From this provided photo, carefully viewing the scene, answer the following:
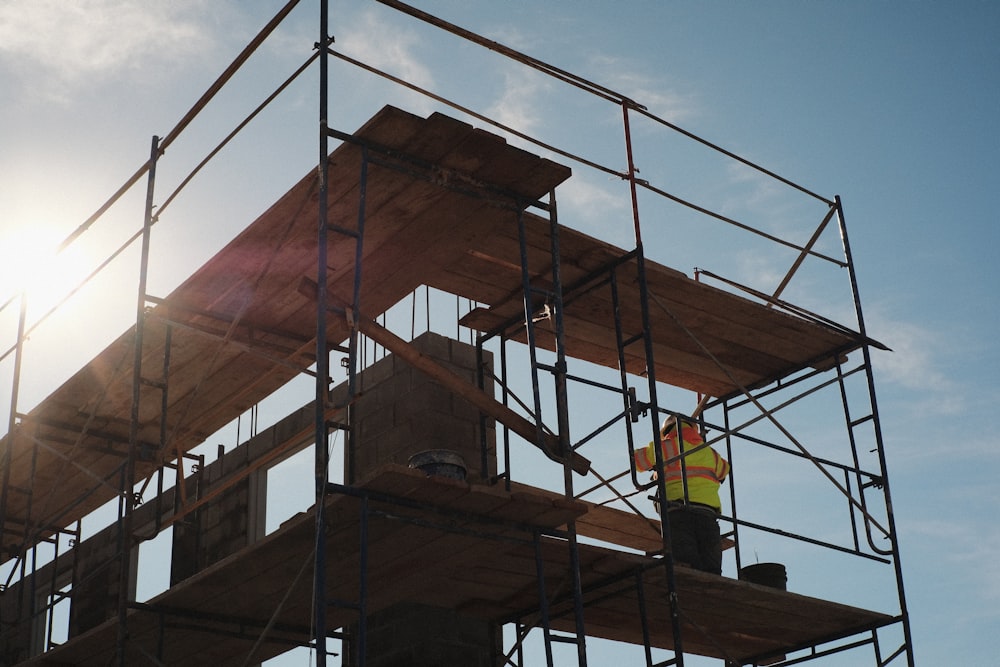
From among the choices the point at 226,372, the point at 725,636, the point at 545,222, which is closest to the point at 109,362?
the point at 226,372

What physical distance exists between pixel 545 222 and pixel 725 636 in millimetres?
4498

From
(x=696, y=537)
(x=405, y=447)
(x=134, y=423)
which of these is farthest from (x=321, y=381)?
(x=696, y=537)

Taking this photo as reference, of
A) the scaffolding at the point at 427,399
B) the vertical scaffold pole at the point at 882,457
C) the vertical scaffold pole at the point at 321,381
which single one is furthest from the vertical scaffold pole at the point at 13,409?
the vertical scaffold pole at the point at 882,457

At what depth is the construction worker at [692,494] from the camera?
1119cm

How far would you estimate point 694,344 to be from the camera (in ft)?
40.4

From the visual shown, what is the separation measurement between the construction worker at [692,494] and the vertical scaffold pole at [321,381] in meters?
3.55

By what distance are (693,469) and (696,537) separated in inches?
24.1

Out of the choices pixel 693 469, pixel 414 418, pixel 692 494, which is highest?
pixel 414 418

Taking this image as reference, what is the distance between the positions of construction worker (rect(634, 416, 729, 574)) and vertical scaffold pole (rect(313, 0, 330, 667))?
3555mm

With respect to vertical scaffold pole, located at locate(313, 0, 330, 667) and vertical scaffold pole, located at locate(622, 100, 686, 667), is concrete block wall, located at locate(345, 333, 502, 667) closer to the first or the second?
vertical scaffold pole, located at locate(622, 100, 686, 667)

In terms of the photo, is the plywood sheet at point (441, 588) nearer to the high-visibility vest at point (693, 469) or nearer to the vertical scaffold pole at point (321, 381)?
the vertical scaffold pole at point (321, 381)

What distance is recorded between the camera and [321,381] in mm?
8234

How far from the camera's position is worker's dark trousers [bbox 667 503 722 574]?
11188 mm

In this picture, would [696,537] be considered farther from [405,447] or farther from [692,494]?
[405,447]
